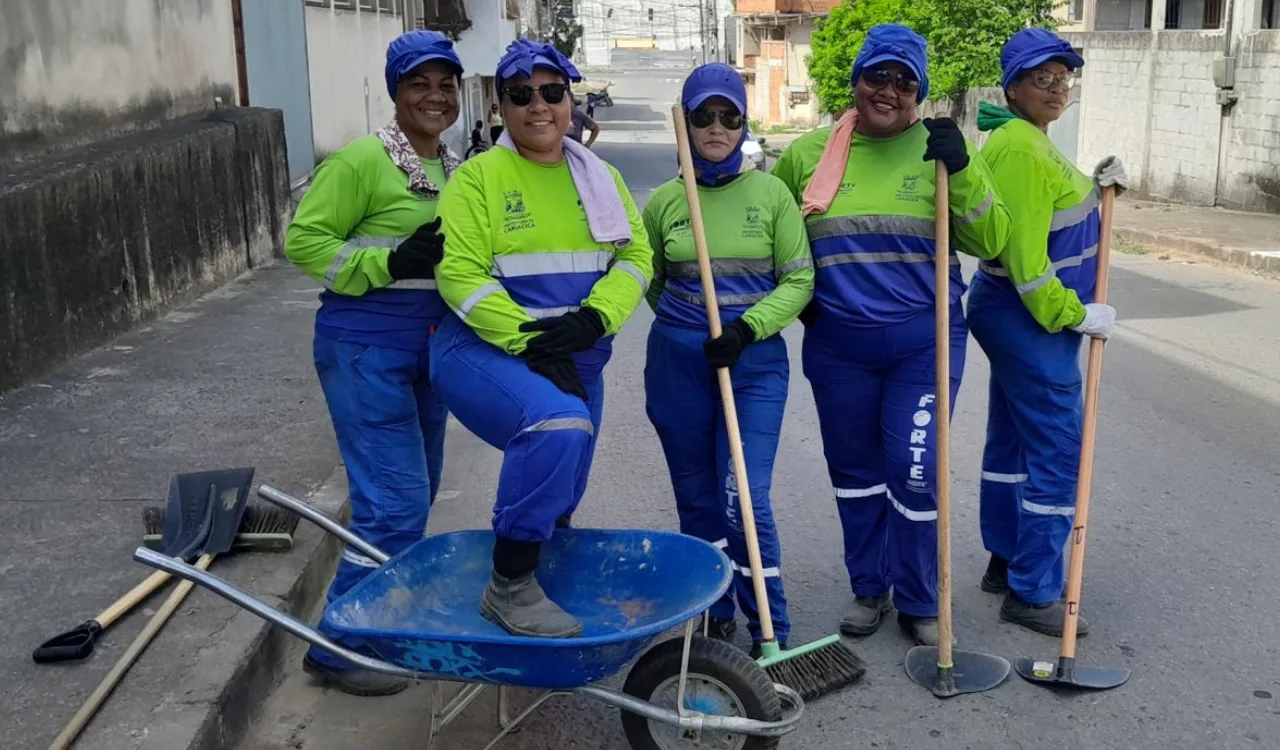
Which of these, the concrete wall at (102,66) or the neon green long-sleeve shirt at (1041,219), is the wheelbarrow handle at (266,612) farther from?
the concrete wall at (102,66)

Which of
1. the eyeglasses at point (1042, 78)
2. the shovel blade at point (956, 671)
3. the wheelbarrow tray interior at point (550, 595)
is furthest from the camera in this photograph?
the eyeglasses at point (1042, 78)

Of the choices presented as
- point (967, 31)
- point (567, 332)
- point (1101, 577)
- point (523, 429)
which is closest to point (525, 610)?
point (523, 429)

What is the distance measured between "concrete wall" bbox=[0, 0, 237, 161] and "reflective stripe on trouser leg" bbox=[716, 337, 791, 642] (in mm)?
5337

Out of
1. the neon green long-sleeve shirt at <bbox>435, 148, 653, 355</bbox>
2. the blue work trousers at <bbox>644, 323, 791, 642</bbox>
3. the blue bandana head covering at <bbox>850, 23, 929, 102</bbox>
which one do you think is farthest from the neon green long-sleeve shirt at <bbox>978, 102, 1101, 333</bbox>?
the neon green long-sleeve shirt at <bbox>435, 148, 653, 355</bbox>

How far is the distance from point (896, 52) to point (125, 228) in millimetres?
6123

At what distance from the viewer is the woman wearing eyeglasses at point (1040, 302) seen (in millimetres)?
4277

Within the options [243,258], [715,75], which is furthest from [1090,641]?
[243,258]

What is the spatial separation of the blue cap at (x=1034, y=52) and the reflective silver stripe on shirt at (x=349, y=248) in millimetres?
2075

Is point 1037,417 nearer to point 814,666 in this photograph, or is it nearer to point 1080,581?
point 1080,581

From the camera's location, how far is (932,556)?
14.5 feet

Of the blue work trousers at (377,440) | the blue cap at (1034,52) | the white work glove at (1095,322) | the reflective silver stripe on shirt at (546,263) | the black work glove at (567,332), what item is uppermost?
the blue cap at (1034,52)

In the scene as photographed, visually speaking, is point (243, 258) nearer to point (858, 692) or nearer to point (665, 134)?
point (858, 692)

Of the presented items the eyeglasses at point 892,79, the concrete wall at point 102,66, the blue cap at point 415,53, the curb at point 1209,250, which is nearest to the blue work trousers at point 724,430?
the eyeglasses at point 892,79

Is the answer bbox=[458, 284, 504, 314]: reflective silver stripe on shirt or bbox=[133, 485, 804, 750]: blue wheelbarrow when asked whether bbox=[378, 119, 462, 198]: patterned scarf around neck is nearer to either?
bbox=[458, 284, 504, 314]: reflective silver stripe on shirt
